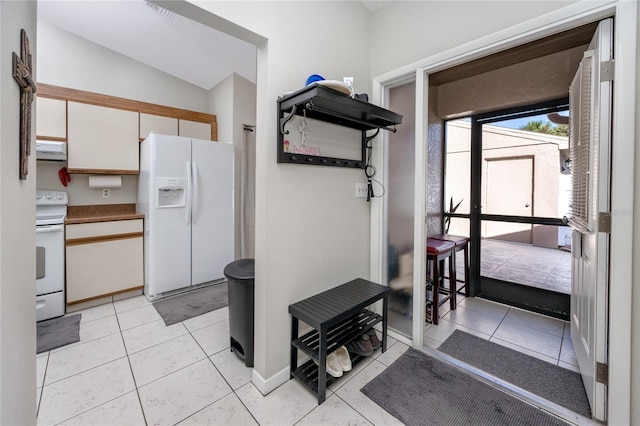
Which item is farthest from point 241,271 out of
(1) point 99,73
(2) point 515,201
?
(1) point 99,73

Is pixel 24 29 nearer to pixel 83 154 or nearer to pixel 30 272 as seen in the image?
pixel 30 272

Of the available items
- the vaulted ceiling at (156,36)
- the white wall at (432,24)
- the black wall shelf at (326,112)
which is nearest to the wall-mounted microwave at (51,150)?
the vaulted ceiling at (156,36)

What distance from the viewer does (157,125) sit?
3.48m

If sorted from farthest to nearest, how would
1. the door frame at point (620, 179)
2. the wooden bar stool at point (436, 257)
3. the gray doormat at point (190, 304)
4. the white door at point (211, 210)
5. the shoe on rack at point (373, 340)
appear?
the white door at point (211, 210), the gray doormat at point (190, 304), the wooden bar stool at point (436, 257), the shoe on rack at point (373, 340), the door frame at point (620, 179)

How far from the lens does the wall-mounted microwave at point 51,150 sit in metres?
2.62

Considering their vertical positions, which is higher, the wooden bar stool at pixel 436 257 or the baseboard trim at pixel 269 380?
the wooden bar stool at pixel 436 257

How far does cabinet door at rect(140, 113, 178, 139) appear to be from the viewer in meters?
3.36

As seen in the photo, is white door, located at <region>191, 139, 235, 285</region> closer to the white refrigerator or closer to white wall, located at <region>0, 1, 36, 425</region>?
the white refrigerator

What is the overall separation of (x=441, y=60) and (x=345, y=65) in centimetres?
71

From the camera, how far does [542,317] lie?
271 centimetres

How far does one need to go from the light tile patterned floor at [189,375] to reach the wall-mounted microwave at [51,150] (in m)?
1.71

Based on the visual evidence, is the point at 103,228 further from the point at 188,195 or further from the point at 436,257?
the point at 436,257

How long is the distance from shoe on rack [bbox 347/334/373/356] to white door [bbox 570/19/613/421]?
128 cm

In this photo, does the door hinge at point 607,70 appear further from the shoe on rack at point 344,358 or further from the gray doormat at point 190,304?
the gray doormat at point 190,304
